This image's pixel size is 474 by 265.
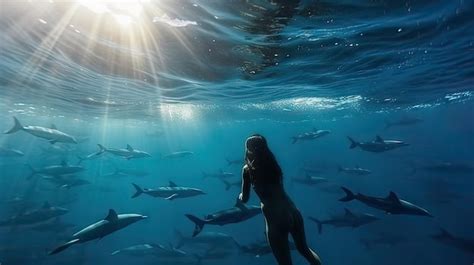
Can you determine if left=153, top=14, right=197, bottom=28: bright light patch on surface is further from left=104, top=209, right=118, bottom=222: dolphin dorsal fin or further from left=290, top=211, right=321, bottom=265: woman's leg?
left=290, top=211, right=321, bottom=265: woman's leg

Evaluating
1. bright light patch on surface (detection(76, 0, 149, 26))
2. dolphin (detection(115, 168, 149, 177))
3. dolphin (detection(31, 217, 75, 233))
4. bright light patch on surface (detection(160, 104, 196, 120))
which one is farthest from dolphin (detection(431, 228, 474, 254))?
A: dolphin (detection(31, 217, 75, 233))

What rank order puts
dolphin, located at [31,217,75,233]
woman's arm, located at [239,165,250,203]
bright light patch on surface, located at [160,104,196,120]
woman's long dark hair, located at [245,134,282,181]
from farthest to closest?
bright light patch on surface, located at [160,104,196,120] → dolphin, located at [31,217,75,233] → woman's arm, located at [239,165,250,203] → woman's long dark hair, located at [245,134,282,181]

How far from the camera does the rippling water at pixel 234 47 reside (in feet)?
33.5

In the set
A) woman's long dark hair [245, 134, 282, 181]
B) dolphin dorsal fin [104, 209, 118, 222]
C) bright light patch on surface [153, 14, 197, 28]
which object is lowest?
dolphin dorsal fin [104, 209, 118, 222]

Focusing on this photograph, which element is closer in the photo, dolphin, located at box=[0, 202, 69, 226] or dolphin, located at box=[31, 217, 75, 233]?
dolphin, located at box=[0, 202, 69, 226]

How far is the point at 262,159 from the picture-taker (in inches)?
201

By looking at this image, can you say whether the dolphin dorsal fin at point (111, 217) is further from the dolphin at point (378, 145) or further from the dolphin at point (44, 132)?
the dolphin at point (378, 145)

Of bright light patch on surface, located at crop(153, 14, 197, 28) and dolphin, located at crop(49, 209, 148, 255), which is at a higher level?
bright light patch on surface, located at crop(153, 14, 197, 28)

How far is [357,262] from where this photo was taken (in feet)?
97.2

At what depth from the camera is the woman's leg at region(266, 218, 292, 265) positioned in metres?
5.16

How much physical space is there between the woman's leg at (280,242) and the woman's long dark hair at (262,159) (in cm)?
76

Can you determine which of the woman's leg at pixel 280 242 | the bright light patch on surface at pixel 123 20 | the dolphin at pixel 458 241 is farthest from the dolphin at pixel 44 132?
the dolphin at pixel 458 241

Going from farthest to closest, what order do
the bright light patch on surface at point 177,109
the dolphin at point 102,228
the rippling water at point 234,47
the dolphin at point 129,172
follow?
the bright light patch on surface at point 177,109, the dolphin at point 129,172, the rippling water at point 234,47, the dolphin at point 102,228

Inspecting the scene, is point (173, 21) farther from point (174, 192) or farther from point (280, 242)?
point (280, 242)
